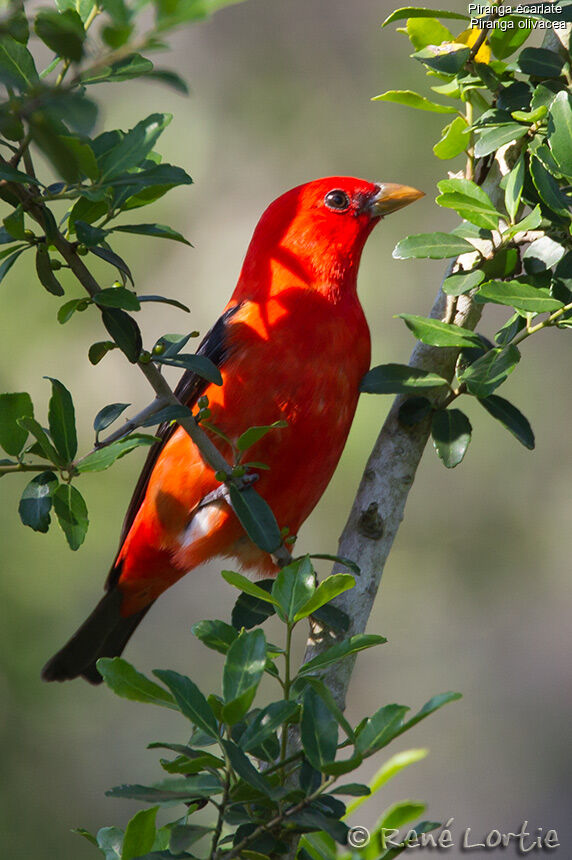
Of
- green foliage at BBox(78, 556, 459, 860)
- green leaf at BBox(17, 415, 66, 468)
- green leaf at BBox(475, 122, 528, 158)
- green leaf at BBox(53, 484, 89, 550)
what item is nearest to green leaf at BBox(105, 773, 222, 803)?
green foliage at BBox(78, 556, 459, 860)

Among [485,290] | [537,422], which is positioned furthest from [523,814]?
[485,290]

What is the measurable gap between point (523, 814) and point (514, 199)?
4.44m

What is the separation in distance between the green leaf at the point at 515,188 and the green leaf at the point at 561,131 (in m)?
0.13

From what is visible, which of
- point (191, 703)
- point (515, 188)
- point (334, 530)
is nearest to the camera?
point (191, 703)

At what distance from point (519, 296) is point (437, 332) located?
29cm

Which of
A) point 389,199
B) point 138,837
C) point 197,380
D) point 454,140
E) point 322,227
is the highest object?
point 389,199

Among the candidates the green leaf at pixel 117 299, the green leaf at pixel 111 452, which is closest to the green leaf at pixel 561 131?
the green leaf at pixel 117 299

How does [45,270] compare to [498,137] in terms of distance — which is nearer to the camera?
Answer: [45,270]

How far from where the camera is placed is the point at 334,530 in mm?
5812

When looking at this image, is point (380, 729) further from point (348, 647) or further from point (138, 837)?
point (138, 837)

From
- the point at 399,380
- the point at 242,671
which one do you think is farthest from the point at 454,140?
the point at 242,671

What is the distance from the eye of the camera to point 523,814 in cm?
577

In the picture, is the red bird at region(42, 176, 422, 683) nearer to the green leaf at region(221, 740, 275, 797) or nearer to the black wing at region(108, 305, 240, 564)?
the black wing at region(108, 305, 240, 564)

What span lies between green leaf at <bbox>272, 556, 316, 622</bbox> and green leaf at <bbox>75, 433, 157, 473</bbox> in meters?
0.40
